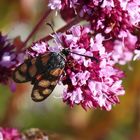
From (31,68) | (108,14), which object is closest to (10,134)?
(31,68)

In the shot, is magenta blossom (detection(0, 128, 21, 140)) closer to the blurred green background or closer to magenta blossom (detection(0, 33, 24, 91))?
magenta blossom (detection(0, 33, 24, 91))

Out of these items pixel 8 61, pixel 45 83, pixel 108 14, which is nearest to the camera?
pixel 45 83

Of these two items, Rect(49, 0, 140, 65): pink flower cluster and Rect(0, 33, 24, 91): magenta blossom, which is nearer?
Rect(49, 0, 140, 65): pink flower cluster

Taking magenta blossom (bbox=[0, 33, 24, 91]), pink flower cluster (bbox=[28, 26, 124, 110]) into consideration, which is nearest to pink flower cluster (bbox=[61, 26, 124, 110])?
pink flower cluster (bbox=[28, 26, 124, 110])

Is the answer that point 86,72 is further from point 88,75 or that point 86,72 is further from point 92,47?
point 92,47

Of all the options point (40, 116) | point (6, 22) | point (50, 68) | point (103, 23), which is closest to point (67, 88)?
point (50, 68)

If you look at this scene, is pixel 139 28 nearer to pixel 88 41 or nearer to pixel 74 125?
Answer: pixel 88 41
